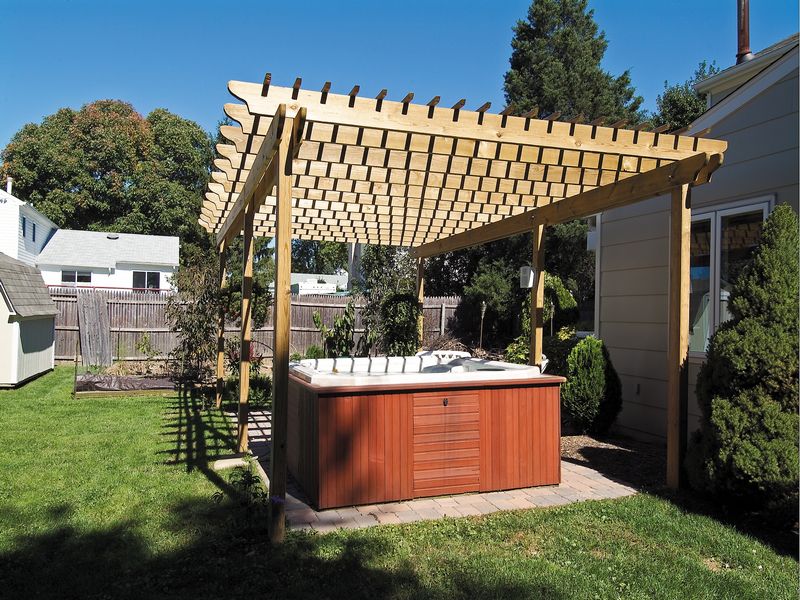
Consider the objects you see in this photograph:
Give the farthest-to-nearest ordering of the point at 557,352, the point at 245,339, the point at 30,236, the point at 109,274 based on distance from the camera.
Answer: the point at 109,274
the point at 30,236
the point at 557,352
the point at 245,339

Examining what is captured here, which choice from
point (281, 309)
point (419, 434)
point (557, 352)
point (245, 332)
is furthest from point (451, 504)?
point (557, 352)

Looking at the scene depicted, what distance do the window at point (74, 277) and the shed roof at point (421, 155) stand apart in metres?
17.3

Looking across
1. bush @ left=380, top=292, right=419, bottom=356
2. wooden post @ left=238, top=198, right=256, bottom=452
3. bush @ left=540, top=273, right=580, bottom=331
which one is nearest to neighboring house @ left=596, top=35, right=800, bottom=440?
bush @ left=380, top=292, right=419, bottom=356

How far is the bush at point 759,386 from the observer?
3.31 meters

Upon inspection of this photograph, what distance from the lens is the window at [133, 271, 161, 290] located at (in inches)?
861

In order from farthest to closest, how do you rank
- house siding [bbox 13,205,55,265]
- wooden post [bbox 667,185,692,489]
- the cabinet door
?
house siding [bbox 13,205,55,265], wooden post [bbox 667,185,692,489], the cabinet door

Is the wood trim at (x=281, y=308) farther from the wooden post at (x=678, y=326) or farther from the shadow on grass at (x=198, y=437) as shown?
the wooden post at (x=678, y=326)

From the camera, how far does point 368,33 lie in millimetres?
9609

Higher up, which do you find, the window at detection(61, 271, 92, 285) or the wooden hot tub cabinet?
the window at detection(61, 271, 92, 285)

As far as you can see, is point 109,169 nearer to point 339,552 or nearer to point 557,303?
point 557,303

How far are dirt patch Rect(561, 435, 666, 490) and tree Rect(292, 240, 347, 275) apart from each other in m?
29.3

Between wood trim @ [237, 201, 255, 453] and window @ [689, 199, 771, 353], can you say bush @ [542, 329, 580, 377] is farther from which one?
wood trim @ [237, 201, 255, 453]

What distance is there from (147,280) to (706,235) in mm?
21108

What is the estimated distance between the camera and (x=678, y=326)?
4184 millimetres
